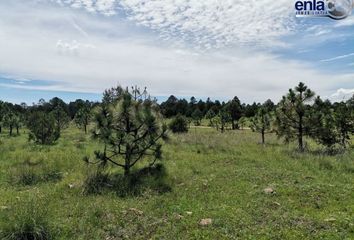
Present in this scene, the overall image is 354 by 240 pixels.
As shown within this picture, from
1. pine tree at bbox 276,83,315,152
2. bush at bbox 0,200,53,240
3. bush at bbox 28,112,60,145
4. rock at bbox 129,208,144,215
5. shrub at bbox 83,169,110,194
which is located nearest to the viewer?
bush at bbox 0,200,53,240

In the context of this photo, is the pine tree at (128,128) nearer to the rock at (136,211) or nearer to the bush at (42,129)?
the rock at (136,211)

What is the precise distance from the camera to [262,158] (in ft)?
44.3

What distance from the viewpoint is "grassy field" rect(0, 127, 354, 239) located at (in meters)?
5.46

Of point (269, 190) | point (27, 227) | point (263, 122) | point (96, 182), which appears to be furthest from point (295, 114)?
point (27, 227)

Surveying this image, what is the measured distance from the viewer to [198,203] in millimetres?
7152

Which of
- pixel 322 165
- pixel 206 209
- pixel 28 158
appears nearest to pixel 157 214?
pixel 206 209

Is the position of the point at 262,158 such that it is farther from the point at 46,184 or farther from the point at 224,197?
the point at 46,184

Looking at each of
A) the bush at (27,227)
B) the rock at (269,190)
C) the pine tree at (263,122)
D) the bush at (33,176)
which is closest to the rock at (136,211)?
the bush at (27,227)

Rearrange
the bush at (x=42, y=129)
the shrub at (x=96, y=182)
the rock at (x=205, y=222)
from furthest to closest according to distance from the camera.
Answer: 1. the bush at (x=42, y=129)
2. the shrub at (x=96, y=182)
3. the rock at (x=205, y=222)

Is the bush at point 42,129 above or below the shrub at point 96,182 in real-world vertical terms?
above

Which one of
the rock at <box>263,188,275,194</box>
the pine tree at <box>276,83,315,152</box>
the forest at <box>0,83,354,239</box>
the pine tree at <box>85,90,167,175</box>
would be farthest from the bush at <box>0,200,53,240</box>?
the pine tree at <box>276,83,315,152</box>

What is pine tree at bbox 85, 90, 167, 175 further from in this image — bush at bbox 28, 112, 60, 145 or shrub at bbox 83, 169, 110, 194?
bush at bbox 28, 112, 60, 145

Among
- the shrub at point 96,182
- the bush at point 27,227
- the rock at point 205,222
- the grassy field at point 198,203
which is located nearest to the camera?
the bush at point 27,227

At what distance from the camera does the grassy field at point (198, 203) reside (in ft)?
17.9
